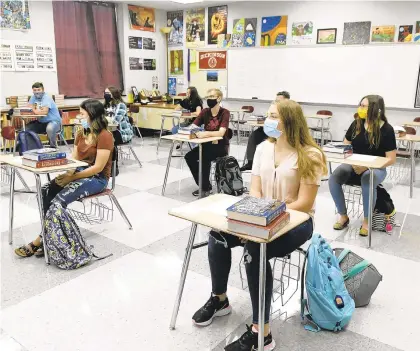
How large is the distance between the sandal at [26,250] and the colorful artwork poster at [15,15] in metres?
5.48

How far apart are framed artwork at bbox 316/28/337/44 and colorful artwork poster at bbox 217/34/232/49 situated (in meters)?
2.05

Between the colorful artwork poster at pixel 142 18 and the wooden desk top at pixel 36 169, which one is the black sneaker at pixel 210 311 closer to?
the wooden desk top at pixel 36 169

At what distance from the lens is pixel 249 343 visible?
1.88m

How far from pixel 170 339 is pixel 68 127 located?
6599 mm

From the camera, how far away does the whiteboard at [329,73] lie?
686cm

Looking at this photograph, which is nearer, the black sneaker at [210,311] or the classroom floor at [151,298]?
the classroom floor at [151,298]

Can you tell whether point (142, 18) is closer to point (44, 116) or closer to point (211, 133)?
point (44, 116)

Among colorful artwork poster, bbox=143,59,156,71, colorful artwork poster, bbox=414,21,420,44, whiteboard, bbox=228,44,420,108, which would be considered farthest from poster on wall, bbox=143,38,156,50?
colorful artwork poster, bbox=414,21,420,44

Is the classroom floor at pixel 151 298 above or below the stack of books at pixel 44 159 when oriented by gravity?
below

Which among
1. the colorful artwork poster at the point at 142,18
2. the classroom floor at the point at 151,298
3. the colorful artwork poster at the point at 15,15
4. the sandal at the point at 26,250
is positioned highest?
the colorful artwork poster at the point at 142,18

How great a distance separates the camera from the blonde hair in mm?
1995

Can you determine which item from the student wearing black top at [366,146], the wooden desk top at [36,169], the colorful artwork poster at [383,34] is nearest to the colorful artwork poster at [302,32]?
the colorful artwork poster at [383,34]

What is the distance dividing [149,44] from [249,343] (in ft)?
28.5

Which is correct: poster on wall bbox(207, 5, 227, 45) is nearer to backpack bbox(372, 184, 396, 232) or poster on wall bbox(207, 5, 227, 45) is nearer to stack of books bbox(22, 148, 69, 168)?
backpack bbox(372, 184, 396, 232)
